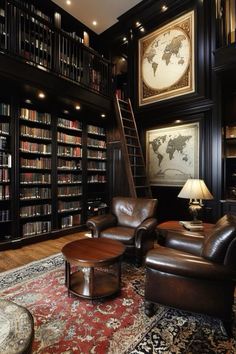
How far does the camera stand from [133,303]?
2029 mm

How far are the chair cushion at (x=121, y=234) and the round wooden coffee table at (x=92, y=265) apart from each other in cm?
42

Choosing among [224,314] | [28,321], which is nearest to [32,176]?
[28,321]

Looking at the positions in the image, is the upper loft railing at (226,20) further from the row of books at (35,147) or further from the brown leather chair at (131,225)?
the row of books at (35,147)

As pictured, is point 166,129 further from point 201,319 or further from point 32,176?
point 201,319

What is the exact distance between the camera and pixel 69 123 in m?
4.72

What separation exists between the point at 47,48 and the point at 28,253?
3840mm

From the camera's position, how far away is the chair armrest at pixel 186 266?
159cm

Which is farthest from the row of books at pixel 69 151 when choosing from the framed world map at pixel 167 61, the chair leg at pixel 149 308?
the chair leg at pixel 149 308

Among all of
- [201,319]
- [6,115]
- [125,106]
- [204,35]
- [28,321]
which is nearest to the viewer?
[28,321]

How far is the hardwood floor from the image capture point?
3032 mm

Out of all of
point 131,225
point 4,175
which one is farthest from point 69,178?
point 131,225

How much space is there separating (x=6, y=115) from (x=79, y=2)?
3.15 m

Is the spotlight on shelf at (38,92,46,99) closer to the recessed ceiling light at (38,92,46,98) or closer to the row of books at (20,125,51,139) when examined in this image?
the recessed ceiling light at (38,92,46,98)

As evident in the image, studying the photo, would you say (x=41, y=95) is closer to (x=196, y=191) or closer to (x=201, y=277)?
(x=196, y=191)
